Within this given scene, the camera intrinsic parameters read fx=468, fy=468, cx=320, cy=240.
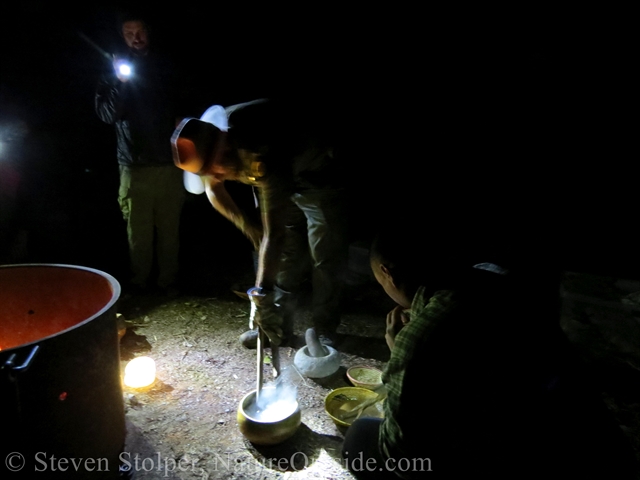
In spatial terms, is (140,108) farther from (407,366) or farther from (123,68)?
(407,366)

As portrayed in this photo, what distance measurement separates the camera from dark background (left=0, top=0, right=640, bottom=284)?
589cm

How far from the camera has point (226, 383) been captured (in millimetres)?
3969

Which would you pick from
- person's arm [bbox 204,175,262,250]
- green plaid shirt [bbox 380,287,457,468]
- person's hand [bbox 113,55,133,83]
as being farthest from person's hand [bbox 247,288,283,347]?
person's hand [bbox 113,55,133,83]

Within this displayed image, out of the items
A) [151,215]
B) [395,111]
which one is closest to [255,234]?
[151,215]

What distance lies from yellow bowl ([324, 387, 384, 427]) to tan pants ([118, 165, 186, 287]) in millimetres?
3049

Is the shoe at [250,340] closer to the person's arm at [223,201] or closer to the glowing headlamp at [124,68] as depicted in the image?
the person's arm at [223,201]

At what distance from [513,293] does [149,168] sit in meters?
4.59

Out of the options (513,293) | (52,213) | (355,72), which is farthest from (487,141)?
(52,213)

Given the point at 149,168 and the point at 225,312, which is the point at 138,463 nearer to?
the point at 225,312

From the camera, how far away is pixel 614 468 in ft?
5.67

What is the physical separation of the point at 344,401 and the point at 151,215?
3.32 metres

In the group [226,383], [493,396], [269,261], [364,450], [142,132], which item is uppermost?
[142,132]

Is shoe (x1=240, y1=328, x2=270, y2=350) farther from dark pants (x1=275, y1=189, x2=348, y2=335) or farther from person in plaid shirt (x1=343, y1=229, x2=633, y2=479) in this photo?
person in plaid shirt (x1=343, y1=229, x2=633, y2=479)

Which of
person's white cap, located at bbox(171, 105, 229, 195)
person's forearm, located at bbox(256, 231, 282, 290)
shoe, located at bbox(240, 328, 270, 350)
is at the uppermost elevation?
person's white cap, located at bbox(171, 105, 229, 195)
